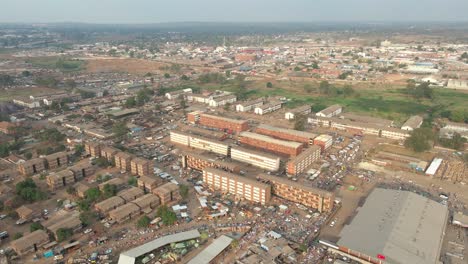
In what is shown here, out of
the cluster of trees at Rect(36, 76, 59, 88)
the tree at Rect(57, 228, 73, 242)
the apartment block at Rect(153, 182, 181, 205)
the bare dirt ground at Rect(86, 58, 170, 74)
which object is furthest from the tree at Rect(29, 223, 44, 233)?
the bare dirt ground at Rect(86, 58, 170, 74)

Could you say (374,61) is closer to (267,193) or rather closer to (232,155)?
(232,155)

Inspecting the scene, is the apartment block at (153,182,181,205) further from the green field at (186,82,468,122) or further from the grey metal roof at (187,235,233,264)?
the green field at (186,82,468,122)

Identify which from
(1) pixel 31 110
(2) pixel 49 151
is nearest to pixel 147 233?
(2) pixel 49 151

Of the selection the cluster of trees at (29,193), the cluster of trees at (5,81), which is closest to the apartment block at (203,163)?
the cluster of trees at (29,193)

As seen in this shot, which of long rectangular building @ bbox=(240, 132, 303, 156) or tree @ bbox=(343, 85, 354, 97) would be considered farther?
tree @ bbox=(343, 85, 354, 97)

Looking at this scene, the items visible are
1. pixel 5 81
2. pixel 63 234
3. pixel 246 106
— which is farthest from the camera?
pixel 5 81

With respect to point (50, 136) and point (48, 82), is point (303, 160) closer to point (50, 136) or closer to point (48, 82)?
point (50, 136)

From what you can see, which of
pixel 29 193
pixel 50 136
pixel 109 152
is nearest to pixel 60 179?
pixel 29 193
